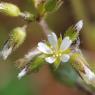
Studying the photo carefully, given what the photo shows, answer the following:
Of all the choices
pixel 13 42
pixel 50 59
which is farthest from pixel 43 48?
pixel 13 42

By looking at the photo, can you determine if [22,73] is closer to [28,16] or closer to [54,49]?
[54,49]

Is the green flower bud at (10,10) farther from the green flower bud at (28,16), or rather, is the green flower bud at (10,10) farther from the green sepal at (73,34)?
the green sepal at (73,34)

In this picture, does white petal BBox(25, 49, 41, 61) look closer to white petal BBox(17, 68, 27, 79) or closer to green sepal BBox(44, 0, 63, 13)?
white petal BBox(17, 68, 27, 79)

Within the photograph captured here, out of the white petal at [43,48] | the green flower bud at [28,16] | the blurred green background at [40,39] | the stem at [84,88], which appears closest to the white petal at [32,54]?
the white petal at [43,48]

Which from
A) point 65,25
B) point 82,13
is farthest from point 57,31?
point 82,13

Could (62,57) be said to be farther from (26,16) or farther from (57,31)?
(57,31)

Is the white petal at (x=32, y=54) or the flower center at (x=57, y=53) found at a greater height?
the white petal at (x=32, y=54)
